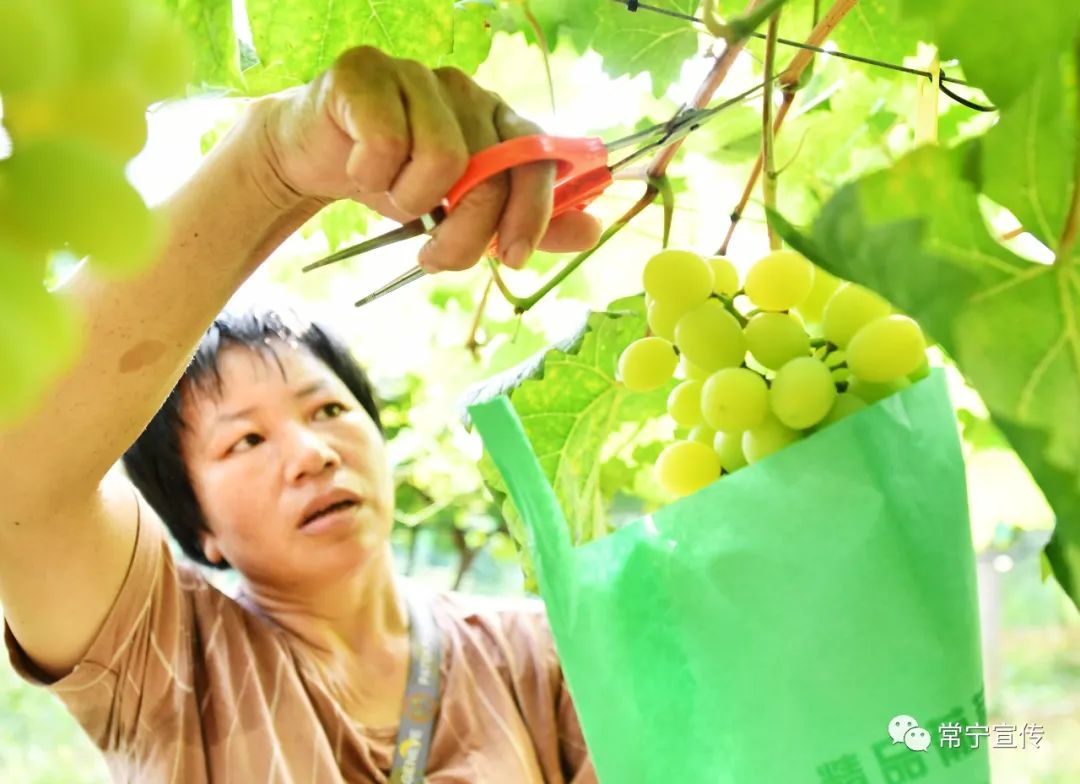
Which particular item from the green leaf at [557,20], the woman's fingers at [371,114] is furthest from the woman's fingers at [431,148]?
the green leaf at [557,20]

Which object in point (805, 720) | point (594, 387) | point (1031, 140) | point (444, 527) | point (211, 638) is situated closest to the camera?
point (1031, 140)

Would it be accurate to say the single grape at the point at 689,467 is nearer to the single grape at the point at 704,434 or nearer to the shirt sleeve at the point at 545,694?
the single grape at the point at 704,434

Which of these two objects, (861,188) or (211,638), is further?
(211,638)

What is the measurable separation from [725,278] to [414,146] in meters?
0.15

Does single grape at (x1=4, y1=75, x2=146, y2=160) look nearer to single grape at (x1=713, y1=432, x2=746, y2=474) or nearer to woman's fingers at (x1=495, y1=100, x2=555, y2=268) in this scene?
woman's fingers at (x1=495, y1=100, x2=555, y2=268)

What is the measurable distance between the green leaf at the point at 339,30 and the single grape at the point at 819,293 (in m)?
0.17

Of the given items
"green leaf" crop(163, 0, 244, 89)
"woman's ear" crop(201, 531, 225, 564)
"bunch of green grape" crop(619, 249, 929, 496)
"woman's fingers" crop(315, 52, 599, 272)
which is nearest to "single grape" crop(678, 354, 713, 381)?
"bunch of green grape" crop(619, 249, 929, 496)

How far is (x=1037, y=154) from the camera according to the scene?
228 mm

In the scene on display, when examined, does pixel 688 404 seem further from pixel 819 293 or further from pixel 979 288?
pixel 979 288

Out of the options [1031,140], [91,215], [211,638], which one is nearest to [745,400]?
[1031,140]

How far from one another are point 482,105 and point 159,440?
56 centimetres

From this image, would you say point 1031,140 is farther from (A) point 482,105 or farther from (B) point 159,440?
(B) point 159,440

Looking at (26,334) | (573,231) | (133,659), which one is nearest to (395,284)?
(573,231)

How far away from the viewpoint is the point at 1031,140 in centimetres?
23
